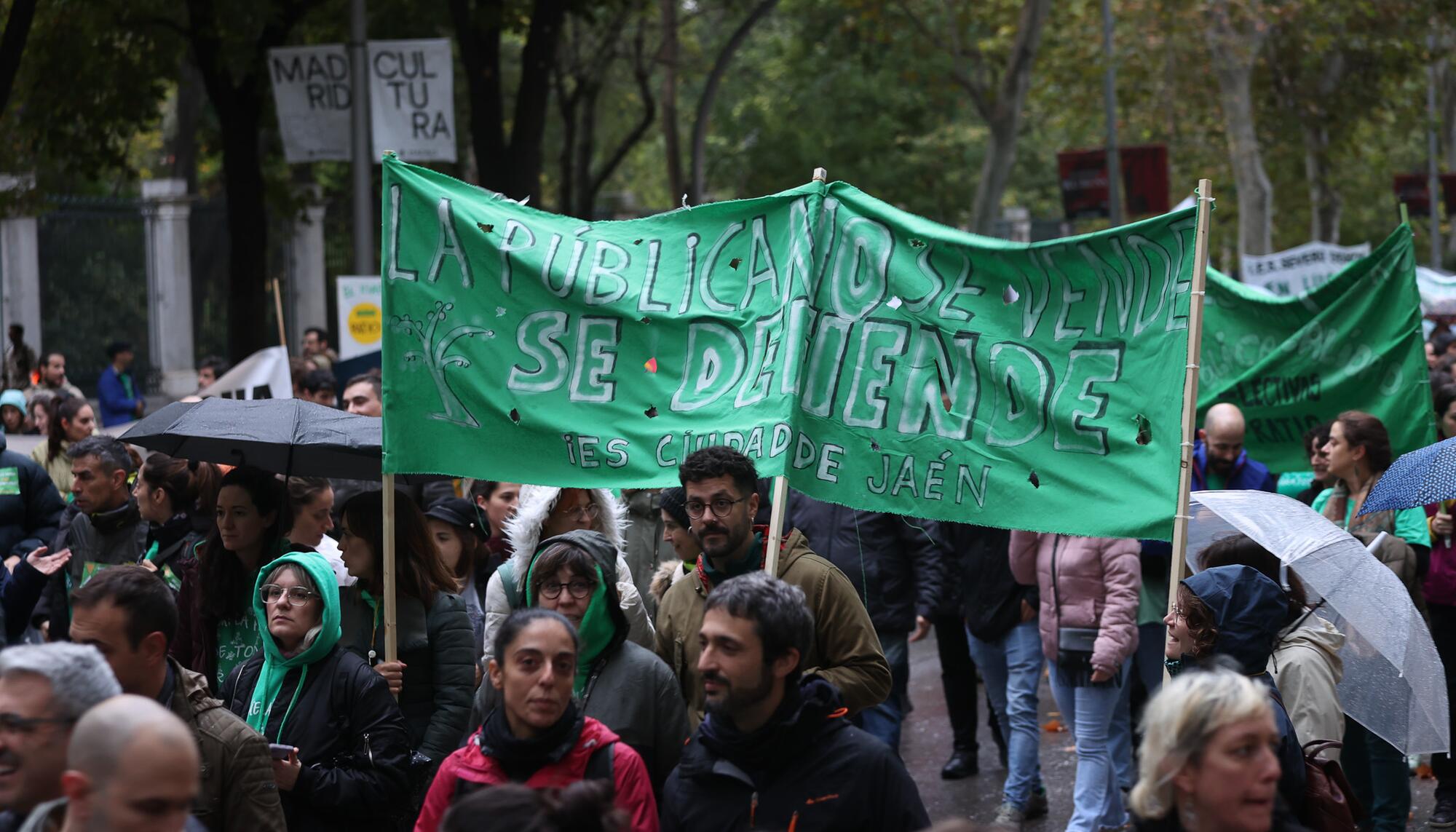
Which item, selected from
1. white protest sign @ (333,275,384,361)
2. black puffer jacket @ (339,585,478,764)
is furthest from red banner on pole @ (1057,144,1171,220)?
black puffer jacket @ (339,585,478,764)

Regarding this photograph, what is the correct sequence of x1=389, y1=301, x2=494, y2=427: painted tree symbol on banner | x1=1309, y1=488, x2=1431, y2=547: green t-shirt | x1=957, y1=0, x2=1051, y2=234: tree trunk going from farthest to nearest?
x1=957, y1=0, x2=1051, y2=234: tree trunk
x1=1309, y1=488, x2=1431, y2=547: green t-shirt
x1=389, y1=301, x2=494, y2=427: painted tree symbol on banner

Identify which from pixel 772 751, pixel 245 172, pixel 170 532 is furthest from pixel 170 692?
pixel 245 172

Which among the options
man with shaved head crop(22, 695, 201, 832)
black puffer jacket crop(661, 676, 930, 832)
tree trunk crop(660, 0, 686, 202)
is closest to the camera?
man with shaved head crop(22, 695, 201, 832)

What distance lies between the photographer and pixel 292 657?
4.67 meters

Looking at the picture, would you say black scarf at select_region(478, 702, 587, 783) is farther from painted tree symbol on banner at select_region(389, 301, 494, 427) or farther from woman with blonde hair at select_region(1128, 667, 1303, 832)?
painted tree symbol on banner at select_region(389, 301, 494, 427)

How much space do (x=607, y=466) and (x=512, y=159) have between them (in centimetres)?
1182

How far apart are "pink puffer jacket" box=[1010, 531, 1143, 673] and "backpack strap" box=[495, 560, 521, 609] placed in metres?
2.53

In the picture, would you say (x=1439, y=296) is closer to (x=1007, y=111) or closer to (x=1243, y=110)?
(x=1007, y=111)

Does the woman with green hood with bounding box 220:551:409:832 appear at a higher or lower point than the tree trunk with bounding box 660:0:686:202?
lower

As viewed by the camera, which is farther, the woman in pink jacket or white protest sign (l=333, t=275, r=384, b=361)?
white protest sign (l=333, t=275, r=384, b=361)

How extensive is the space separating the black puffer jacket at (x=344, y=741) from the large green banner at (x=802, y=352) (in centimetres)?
92

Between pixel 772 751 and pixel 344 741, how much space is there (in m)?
1.44

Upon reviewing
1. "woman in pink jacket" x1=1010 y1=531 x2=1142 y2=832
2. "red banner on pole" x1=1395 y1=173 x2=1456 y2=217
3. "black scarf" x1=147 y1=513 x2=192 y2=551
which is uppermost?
"red banner on pole" x1=1395 y1=173 x2=1456 y2=217

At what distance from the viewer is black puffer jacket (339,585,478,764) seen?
210 inches
